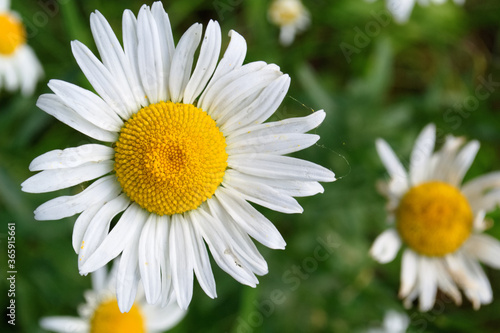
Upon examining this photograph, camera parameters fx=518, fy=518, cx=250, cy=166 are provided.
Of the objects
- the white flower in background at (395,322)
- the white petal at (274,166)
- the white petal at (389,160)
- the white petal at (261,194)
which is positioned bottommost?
the white flower in background at (395,322)

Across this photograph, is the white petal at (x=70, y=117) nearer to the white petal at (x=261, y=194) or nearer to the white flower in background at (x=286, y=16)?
the white petal at (x=261, y=194)

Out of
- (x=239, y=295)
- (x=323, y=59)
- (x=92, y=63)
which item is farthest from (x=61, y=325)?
(x=323, y=59)

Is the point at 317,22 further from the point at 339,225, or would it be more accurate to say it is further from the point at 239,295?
the point at 239,295

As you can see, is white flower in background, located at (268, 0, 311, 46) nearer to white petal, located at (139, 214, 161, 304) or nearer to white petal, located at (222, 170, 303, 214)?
white petal, located at (222, 170, 303, 214)

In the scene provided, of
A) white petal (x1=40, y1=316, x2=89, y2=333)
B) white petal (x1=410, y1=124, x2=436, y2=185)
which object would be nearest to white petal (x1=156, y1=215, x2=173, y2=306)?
white petal (x1=40, y1=316, x2=89, y2=333)

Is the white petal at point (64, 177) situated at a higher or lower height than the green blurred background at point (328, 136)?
higher
